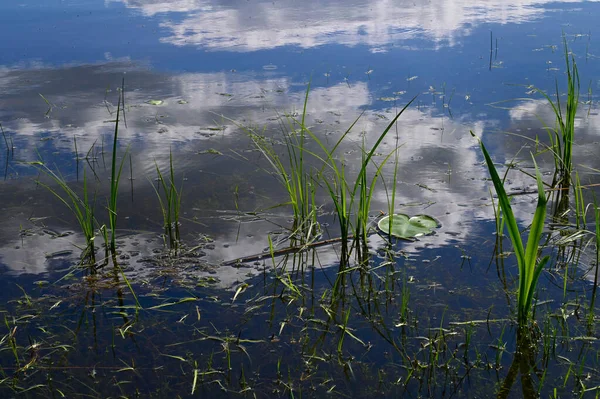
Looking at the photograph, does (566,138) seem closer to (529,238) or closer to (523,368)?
Result: (529,238)

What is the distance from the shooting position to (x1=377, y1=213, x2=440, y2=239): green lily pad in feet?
9.72

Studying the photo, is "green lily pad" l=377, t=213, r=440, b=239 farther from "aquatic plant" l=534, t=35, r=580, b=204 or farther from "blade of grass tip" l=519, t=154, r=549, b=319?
"blade of grass tip" l=519, t=154, r=549, b=319

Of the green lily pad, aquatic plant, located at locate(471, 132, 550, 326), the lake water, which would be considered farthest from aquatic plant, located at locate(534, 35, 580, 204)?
aquatic plant, located at locate(471, 132, 550, 326)

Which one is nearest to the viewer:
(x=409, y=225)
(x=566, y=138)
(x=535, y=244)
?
(x=535, y=244)

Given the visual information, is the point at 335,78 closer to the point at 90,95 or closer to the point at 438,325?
the point at 90,95

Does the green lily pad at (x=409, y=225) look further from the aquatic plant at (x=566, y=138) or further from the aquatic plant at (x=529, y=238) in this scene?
the aquatic plant at (x=529, y=238)

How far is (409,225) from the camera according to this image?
3.01 metres

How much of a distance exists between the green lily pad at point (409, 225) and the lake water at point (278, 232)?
6 cm

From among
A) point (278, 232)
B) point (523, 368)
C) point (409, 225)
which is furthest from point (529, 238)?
point (278, 232)

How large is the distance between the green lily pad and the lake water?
0.20 feet

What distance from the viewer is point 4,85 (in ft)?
18.8

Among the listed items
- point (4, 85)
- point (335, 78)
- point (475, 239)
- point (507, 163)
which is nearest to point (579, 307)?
point (475, 239)

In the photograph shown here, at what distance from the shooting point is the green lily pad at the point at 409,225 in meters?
2.96

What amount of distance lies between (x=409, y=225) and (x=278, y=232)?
0.58 m
